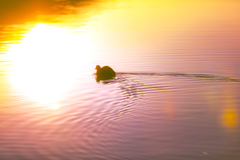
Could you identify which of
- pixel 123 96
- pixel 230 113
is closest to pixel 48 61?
pixel 123 96

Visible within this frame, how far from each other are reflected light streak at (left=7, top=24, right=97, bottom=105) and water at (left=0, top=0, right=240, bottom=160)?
0.17 ft

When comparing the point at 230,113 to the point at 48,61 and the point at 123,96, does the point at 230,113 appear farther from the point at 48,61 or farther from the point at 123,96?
the point at 48,61

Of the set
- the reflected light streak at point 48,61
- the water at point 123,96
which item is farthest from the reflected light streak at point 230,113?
the reflected light streak at point 48,61

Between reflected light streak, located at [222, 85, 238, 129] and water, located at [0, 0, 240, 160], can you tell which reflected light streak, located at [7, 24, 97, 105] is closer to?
water, located at [0, 0, 240, 160]

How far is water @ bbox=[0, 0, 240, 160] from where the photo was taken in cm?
746

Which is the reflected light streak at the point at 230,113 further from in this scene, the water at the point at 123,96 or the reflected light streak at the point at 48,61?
the reflected light streak at the point at 48,61

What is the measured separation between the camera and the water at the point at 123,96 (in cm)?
746

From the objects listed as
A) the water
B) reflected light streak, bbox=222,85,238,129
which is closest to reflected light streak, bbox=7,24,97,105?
the water

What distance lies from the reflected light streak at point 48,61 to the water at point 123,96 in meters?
0.05

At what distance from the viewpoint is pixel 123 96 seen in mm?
11156

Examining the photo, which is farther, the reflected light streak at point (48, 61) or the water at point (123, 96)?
the reflected light streak at point (48, 61)

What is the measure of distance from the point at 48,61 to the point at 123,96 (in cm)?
858

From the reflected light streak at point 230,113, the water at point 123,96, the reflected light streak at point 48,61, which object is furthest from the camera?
the reflected light streak at point 48,61

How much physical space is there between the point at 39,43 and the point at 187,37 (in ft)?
37.9
